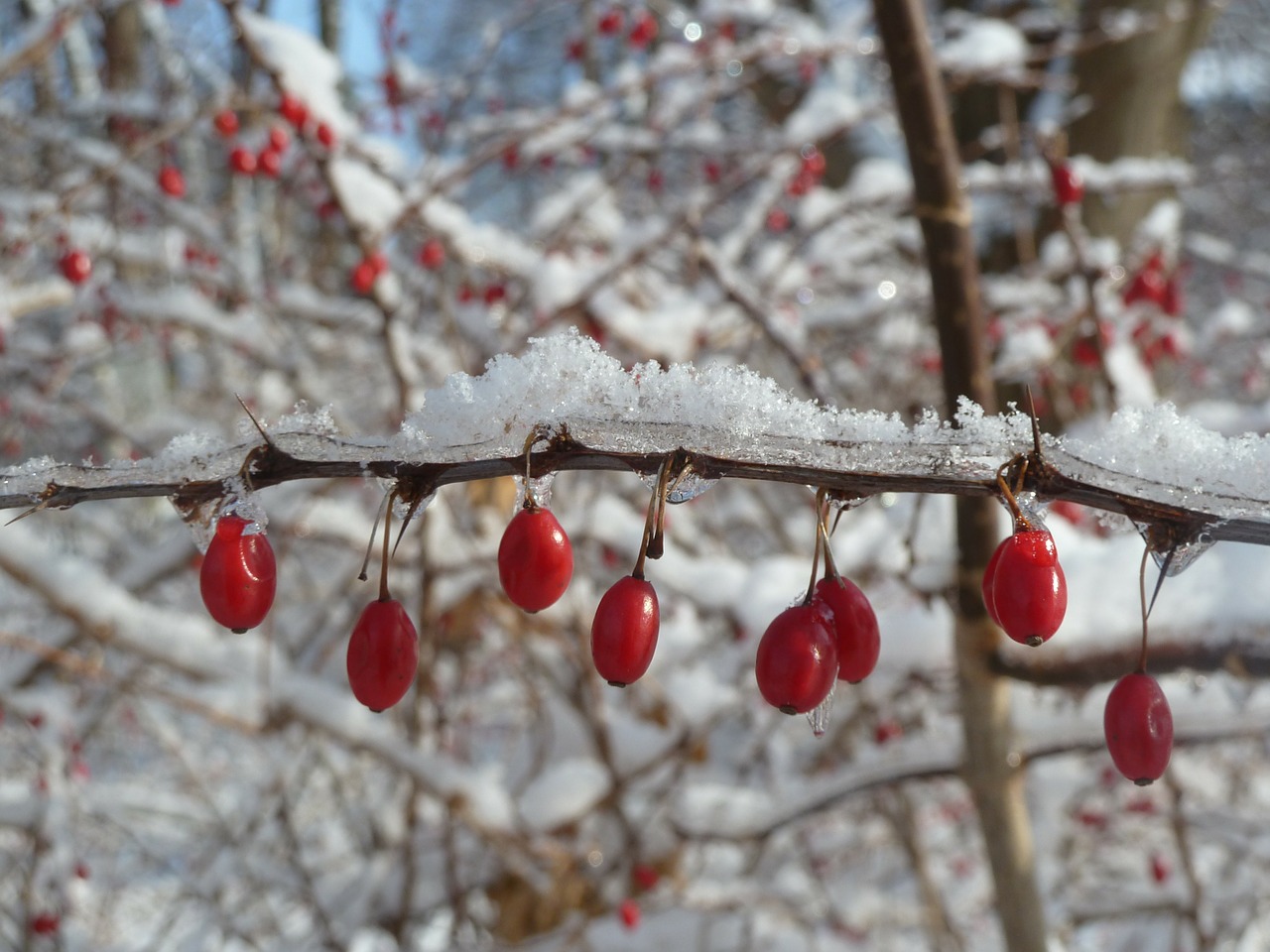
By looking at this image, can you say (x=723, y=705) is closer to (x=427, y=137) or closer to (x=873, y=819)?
(x=873, y=819)

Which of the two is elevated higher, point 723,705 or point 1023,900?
point 723,705

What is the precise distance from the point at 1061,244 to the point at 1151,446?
10.8ft

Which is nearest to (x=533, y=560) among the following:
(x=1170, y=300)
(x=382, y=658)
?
(x=382, y=658)

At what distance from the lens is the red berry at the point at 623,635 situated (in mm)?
819

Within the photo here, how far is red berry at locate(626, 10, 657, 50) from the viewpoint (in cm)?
411

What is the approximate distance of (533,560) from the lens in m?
0.85

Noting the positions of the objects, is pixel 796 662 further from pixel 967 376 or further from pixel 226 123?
pixel 226 123

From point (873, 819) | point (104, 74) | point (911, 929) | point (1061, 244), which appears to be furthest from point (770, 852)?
point (104, 74)

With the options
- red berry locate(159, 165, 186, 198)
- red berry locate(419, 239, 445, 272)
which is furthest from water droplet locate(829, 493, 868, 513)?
red berry locate(159, 165, 186, 198)

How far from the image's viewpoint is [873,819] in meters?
4.09

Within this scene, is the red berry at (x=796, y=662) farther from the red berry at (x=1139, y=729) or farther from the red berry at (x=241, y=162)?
the red berry at (x=241, y=162)

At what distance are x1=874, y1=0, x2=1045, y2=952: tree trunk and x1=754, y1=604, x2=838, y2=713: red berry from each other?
79cm

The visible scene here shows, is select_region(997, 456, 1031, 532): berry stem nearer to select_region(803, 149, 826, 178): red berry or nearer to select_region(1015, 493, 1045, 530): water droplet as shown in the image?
select_region(1015, 493, 1045, 530): water droplet

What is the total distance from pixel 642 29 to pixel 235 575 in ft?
12.5
